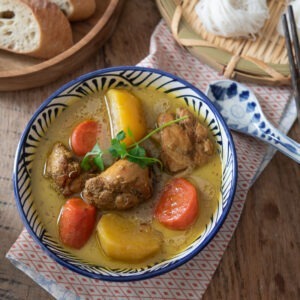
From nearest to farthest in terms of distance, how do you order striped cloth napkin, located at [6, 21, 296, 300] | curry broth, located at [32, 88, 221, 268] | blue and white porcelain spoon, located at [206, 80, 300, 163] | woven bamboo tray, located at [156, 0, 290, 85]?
curry broth, located at [32, 88, 221, 268] < striped cloth napkin, located at [6, 21, 296, 300] < blue and white porcelain spoon, located at [206, 80, 300, 163] < woven bamboo tray, located at [156, 0, 290, 85]

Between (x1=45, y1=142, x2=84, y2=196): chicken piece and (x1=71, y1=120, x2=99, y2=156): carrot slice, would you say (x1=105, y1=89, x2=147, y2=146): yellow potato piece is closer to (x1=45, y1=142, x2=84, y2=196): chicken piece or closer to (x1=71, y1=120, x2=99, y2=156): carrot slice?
(x1=71, y1=120, x2=99, y2=156): carrot slice

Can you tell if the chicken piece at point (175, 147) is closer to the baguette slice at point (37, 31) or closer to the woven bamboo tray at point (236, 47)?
the woven bamboo tray at point (236, 47)

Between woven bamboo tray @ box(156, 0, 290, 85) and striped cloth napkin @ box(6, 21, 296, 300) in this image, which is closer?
striped cloth napkin @ box(6, 21, 296, 300)

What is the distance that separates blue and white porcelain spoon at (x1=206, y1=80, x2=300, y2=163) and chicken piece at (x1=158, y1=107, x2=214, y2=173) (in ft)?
0.95

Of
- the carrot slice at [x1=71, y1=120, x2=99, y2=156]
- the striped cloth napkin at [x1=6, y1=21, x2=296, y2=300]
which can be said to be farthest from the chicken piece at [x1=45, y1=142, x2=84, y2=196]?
the striped cloth napkin at [x1=6, y1=21, x2=296, y2=300]

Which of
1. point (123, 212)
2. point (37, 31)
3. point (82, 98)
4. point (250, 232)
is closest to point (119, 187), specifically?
point (123, 212)

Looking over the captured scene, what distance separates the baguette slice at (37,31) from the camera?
7.21ft

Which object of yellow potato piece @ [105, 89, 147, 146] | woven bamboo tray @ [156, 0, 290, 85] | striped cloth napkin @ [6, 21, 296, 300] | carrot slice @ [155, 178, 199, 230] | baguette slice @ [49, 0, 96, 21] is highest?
baguette slice @ [49, 0, 96, 21]

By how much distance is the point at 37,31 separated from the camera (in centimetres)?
222

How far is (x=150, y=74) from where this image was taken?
1977mm

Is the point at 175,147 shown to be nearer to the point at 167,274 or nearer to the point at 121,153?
the point at 121,153

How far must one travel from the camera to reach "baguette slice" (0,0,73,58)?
220cm

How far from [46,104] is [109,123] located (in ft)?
0.90

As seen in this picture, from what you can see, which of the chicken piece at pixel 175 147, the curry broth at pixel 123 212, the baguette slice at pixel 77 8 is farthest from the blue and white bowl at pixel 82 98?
the baguette slice at pixel 77 8
